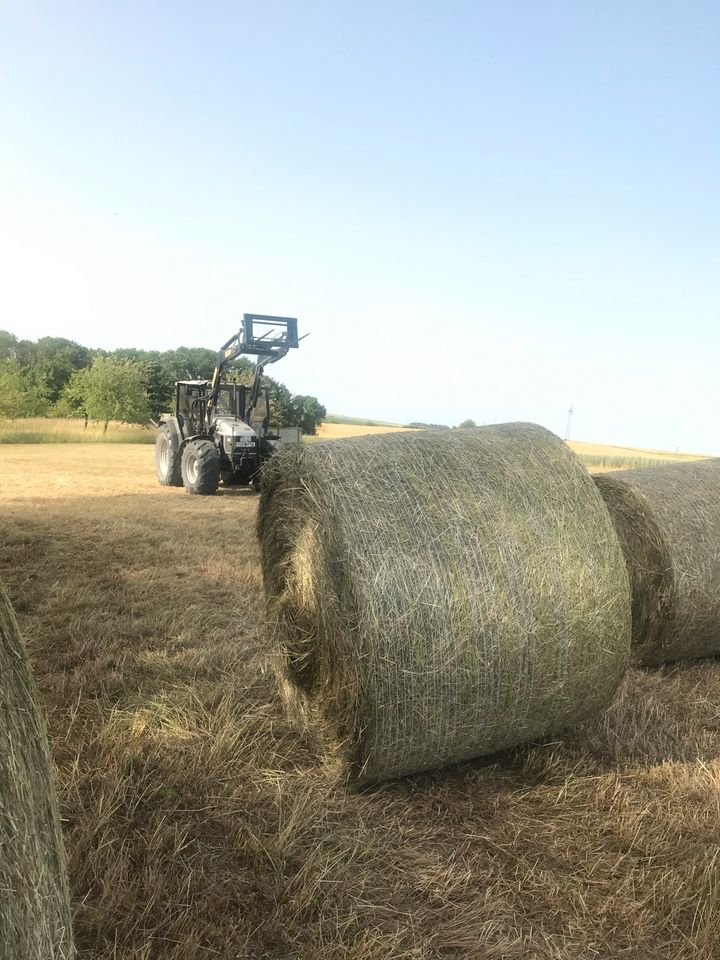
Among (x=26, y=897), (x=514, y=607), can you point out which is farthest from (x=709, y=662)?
(x=26, y=897)

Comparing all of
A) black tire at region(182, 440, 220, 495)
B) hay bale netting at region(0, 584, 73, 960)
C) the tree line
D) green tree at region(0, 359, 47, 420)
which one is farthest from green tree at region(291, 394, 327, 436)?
hay bale netting at region(0, 584, 73, 960)

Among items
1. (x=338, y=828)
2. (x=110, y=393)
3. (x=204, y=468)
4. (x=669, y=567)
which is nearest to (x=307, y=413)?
(x=110, y=393)

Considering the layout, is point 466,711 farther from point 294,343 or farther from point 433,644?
point 294,343

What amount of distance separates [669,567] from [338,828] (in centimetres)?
298

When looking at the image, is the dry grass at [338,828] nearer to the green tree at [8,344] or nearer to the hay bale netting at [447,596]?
the hay bale netting at [447,596]

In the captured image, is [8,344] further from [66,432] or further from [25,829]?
[25,829]

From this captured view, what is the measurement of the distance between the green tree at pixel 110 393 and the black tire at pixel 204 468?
21071 millimetres

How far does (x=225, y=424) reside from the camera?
42.5 ft

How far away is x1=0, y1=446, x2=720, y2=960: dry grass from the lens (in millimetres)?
2078

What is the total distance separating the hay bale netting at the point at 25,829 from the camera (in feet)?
4.68

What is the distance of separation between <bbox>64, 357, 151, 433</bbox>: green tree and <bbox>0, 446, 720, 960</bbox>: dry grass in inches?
1194

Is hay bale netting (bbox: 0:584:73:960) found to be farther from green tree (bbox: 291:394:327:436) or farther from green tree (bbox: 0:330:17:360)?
green tree (bbox: 0:330:17:360)

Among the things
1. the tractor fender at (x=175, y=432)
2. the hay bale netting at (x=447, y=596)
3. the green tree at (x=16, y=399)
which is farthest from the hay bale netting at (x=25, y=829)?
the green tree at (x=16, y=399)

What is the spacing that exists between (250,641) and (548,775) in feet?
7.35
